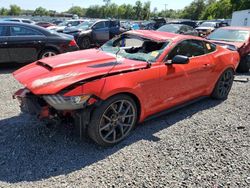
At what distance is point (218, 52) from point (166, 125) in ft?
6.90

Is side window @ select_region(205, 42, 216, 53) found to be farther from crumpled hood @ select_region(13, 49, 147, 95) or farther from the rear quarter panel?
crumpled hood @ select_region(13, 49, 147, 95)

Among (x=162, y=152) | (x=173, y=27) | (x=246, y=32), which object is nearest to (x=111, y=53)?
(x=162, y=152)

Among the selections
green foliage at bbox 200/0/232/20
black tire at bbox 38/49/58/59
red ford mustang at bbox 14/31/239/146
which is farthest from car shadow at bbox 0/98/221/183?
green foliage at bbox 200/0/232/20

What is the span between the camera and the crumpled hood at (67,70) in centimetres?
311

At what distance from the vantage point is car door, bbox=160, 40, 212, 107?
13.1 ft

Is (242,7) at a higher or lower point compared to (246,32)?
higher

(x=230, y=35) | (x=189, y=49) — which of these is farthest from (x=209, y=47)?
(x=230, y=35)

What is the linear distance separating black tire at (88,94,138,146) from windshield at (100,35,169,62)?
0.85 metres

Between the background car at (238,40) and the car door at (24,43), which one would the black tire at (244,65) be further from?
the car door at (24,43)

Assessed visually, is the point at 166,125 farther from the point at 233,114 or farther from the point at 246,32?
the point at 246,32

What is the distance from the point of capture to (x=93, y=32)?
13.7 meters

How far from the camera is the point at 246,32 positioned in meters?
8.55

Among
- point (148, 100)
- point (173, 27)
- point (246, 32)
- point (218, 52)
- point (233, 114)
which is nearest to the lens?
point (148, 100)

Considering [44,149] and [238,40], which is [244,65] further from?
[44,149]
